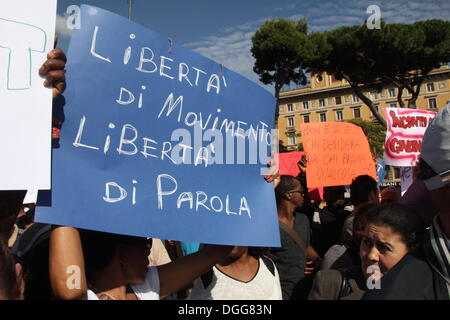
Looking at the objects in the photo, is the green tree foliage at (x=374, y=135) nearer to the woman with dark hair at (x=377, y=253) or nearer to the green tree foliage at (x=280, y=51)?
the green tree foliage at (x=280, y=51)

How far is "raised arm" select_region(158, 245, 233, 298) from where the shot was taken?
1596 mm

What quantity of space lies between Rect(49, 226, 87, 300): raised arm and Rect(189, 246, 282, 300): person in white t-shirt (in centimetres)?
77

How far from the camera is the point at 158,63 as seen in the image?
1563mm

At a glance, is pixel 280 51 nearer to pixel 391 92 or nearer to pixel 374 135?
pixel 374 135

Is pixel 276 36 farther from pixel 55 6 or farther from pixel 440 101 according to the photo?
pixel 440 101

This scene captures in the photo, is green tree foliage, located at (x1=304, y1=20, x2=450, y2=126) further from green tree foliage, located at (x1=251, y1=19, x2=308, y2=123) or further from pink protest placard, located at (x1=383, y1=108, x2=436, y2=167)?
pink protest placard, located at (x1=383, y1=108, x2=436, y2=167)

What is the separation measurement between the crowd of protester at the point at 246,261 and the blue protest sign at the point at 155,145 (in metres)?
0.12

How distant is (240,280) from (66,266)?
1.03m

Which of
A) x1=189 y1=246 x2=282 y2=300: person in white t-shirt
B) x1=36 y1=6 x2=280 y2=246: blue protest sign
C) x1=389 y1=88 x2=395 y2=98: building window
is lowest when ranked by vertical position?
x1=189 y1=246 x2=282 y2=300: person in white t-shirt

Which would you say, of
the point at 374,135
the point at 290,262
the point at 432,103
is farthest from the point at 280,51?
the point at 432,103

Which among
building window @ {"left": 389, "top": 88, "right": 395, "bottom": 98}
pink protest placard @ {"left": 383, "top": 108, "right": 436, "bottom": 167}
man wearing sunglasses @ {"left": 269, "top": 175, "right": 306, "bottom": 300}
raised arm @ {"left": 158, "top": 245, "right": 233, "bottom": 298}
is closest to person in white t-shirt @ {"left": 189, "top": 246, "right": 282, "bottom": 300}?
raised arm @ {"left": 158, "top": 245, "right": 233, "bottom": 298}

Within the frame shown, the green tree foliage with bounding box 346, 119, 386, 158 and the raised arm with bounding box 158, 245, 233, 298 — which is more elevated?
the green tree foliage with bounding box 346, 119, 386, 158

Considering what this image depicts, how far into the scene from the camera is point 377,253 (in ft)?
5.53
